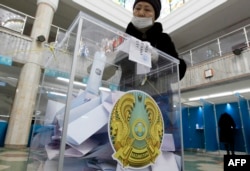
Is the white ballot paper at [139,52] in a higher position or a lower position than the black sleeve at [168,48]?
lower

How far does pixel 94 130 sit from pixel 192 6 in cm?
630

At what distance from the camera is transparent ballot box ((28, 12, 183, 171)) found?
1.30 ft

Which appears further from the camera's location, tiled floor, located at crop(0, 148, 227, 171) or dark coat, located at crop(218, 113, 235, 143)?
dark coat, located at crop(218, 113, 235, 143)

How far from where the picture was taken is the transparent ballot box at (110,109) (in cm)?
40

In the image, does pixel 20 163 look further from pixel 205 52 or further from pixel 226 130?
pixel 205 52

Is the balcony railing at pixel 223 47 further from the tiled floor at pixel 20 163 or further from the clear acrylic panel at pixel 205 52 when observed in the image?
the tiled floor at pixel 20 163

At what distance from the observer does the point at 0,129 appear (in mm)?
3602

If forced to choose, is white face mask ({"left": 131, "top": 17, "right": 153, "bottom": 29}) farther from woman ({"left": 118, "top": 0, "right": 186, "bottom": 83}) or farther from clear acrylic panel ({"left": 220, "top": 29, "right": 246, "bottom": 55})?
clear acrylic panel ({"left": 220, "top": 29, "right": 246, "bottom": 55})

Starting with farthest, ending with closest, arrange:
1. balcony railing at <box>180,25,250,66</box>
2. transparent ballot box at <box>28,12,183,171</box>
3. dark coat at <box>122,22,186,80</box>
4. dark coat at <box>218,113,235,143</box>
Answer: dark coat at <box>218,113,235,143</box> → balcony railing at <box>180,25,250,66</box> → dark coat at <box>122,22,186,80</box> → transparent ballot box at <box>28,12,183,171</box>

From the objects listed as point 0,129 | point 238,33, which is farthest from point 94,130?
point 238,33

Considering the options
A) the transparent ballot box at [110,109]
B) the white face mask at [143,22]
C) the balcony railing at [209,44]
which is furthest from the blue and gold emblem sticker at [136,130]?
the balcony railing at [209,44]

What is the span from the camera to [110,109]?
43 centimetres

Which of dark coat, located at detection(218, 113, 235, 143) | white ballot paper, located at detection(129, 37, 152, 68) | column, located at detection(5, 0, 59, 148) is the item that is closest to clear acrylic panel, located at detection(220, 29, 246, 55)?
dark coat, located at detection(218, 113, 235, 143)

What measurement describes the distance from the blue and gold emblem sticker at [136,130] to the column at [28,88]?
3.66 m
